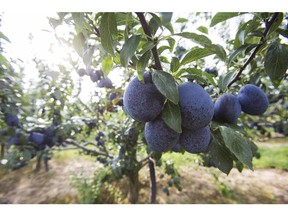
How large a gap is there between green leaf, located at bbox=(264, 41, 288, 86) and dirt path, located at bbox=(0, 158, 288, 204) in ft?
5.21

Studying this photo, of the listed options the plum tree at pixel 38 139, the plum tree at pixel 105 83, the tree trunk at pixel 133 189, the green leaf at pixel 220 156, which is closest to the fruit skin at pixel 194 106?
the green leaf at pixel 220 156

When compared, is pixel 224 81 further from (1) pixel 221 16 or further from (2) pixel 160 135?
(2) pixel 160 135

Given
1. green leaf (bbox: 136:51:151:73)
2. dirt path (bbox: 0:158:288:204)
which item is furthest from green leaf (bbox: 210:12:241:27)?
dirt path (bbox: 0:158:288:204)

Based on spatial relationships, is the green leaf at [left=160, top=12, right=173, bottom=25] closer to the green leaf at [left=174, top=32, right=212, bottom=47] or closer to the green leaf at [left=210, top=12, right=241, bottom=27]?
the green leaf at [left=174, top=32, right=212, bottom=47]

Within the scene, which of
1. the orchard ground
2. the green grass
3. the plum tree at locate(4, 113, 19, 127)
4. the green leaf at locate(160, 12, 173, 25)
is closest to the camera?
the green leaf at locate(160, 12, 173, 25)

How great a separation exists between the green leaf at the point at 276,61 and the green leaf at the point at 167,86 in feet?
0.86

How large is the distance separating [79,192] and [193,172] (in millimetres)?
1189

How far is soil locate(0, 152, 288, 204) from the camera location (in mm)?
2072

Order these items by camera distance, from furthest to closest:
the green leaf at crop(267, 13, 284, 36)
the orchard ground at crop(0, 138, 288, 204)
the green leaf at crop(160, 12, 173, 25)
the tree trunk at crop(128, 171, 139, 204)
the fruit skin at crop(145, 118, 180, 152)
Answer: the orchard ground at crop(0, 138, 288, 204) < the tree trunk at crop(128, 171, 139, 204) < the green leaf at crop(267, 13, 284, 36) < the fruit skin at crop(145, 118, 180, 152) < the green leaf at crop(160, 12, 173, 25)

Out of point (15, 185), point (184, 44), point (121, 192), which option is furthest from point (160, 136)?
point (15, 185)

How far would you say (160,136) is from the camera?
1.15 ft

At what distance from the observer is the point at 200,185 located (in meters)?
2.31

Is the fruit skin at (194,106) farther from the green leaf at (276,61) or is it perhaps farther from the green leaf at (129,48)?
the green leaf at (276,61)

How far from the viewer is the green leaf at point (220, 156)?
0.42 m
